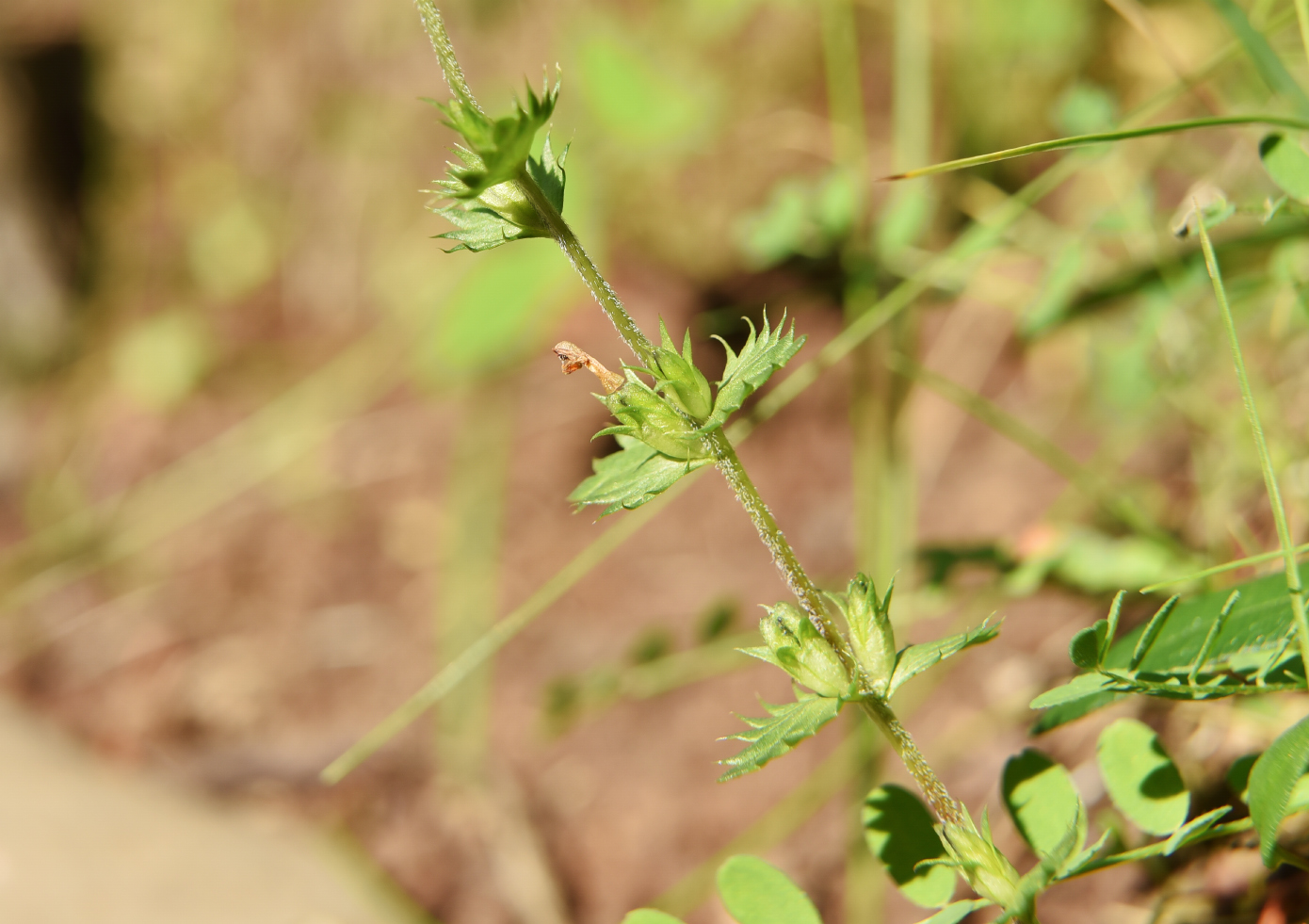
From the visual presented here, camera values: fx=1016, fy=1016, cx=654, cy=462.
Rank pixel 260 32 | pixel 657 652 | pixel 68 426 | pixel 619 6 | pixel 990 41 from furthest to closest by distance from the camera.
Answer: pixel 260 32 → pixel 68 426 → pixel 619 6 → pixel 990 41 → pixel 657 652

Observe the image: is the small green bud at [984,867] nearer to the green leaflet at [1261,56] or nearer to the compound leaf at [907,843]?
the compound leaf at [907,843]

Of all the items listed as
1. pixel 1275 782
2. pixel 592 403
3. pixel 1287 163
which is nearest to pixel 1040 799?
pixel 1275 782

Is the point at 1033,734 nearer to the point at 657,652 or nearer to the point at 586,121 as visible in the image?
the point at 657,652

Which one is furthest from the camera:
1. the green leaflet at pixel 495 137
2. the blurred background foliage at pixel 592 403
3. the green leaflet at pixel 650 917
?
the blurred background foliage at pixel 592 403

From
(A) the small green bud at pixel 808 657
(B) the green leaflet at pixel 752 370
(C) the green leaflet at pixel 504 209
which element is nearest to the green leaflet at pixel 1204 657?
(A) the small green bud at pixel 808 657

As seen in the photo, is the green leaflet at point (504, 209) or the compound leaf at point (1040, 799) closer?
the green leaflet at point (504, 209)

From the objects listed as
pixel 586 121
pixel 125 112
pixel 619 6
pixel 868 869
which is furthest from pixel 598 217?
pixel 125 112

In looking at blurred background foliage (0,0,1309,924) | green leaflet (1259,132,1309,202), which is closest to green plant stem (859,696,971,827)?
blurred background foliage (0,0,1309,924)
